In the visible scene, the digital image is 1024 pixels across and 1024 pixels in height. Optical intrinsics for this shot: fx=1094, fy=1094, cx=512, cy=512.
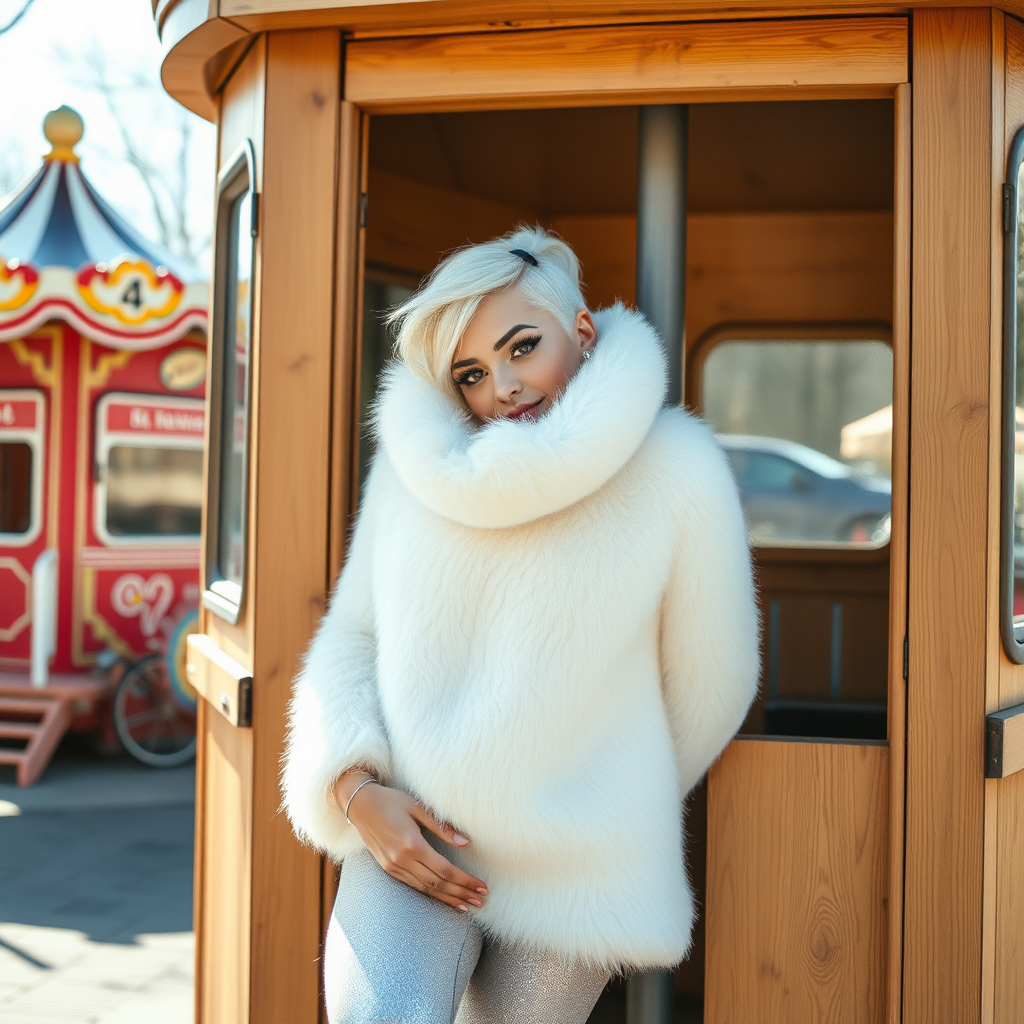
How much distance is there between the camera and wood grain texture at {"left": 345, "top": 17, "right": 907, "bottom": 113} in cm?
210

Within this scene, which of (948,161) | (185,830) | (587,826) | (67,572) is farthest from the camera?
(67,572)

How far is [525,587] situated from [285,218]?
1.09m

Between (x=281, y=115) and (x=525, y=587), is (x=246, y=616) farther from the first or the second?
(x=281, y=115)

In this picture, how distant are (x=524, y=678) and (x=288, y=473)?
2.90ft

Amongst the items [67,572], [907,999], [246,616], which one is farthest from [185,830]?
[907,999]

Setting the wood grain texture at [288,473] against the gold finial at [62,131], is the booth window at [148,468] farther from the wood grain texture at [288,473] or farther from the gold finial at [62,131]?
the wood grain texture at [288,473]

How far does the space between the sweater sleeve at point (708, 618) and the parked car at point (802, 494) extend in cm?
252

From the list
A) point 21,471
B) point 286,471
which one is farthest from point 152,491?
point 286,471

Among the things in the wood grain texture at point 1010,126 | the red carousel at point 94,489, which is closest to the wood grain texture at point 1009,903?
the wood grain texture at point 1010,126

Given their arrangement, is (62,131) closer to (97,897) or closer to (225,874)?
(97,897)

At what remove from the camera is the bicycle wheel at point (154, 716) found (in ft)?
22.7

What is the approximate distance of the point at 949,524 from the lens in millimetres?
2066

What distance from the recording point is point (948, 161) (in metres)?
2.08

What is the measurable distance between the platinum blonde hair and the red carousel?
5576mm
